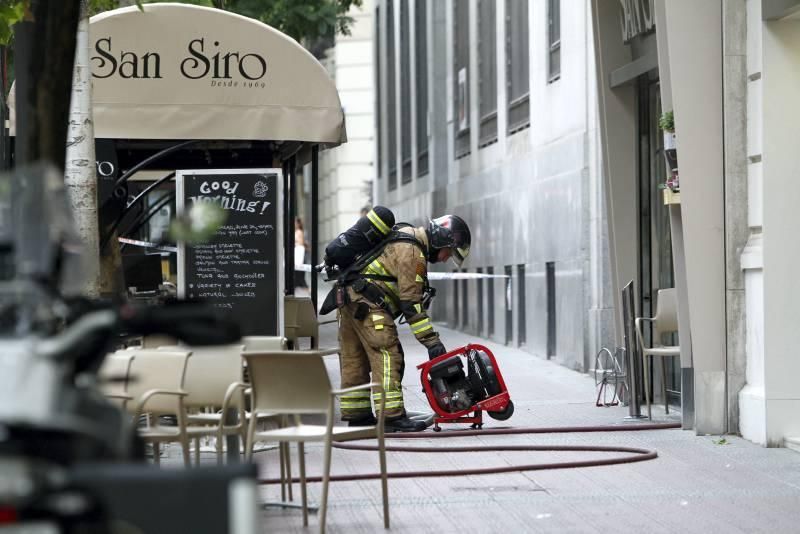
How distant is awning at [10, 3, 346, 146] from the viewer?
14.5 meters

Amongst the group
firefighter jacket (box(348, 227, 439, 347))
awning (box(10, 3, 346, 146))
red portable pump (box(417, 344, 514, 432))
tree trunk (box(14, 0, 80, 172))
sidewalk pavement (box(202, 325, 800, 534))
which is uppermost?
awning (box(10, 3, 346, 146))

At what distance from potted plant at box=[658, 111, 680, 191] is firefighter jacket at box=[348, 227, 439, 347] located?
7.08 feet

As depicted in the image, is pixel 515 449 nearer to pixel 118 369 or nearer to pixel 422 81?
pixel 118 369

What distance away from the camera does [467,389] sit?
43.1ft

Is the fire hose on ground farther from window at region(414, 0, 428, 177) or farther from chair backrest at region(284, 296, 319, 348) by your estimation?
window at region(414, 0, 428, 177)

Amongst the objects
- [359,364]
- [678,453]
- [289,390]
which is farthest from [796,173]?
[289,390]

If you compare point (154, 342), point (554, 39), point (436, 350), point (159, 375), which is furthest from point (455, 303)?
point (159, 375)

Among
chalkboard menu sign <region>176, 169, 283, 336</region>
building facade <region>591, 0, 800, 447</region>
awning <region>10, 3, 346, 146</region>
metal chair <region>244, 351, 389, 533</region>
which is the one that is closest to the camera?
metal chair <region>244, 351, 389, 533</region>

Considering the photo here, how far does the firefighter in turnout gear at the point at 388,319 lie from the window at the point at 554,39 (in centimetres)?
772

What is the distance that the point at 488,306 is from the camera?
2664 cm

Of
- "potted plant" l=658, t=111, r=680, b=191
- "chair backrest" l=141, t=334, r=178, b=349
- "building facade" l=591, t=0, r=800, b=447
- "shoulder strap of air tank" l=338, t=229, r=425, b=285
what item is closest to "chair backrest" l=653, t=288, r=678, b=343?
"building facade" l=591, t=0, r=800, b=447

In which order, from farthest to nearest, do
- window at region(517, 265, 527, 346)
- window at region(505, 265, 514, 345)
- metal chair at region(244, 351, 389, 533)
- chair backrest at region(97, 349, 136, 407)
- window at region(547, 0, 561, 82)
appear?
window at region(505, 265, 514, 345)
window at region(517, 265, 527, 346)
window at region(547, 0, 561, 82)
chair backrest at region(97, 349, 136, 407)
metal chair at region(244, 351, 389, 533)

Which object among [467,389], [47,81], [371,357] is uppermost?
[47,81]

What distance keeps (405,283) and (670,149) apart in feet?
8.07
